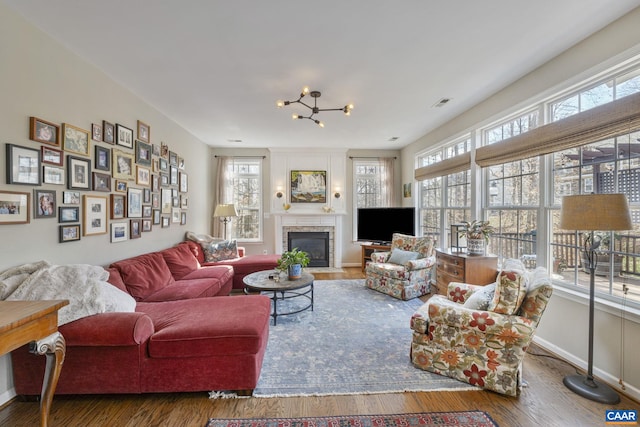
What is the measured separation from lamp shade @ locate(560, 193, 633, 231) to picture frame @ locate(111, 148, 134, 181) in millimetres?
4193

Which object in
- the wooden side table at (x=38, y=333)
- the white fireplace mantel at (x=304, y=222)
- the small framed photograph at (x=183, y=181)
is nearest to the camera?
the wooden side table at (x=38, y=333)

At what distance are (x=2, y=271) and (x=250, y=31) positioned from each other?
2.51 m

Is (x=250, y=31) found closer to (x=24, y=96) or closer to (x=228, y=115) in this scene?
(x=24, y=96)

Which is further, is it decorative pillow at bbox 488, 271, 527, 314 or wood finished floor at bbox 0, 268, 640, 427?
decorative pillow at bbox 488, 271, 527, 314

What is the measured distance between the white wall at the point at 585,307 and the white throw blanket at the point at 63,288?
3785mm

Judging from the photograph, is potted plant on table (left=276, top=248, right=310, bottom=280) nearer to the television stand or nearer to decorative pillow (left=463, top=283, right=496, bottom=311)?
decorative pillow (left=463, top=283, right=496, bottom=311)

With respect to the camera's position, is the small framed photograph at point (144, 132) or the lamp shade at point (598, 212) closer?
the lamp shade at point (598, 212)

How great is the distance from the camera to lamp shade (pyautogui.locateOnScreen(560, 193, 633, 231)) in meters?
1.69

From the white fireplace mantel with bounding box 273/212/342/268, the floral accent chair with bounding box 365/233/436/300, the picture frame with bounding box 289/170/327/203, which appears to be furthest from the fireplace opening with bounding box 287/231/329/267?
the floral accent chair with bounding box 365/233/436/300

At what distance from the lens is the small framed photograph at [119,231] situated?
113 inches

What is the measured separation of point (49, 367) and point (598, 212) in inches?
138

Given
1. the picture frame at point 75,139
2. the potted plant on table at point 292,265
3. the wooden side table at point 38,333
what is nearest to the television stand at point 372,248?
the potted plant on table at point 292,265

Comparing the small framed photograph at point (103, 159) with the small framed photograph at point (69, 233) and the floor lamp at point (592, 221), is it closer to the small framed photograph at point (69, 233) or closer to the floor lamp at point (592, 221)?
the small framed photograph at point (69, 233)

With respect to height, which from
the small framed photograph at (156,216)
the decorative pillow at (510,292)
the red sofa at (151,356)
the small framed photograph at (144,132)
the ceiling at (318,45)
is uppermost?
the ceiling at (318,45)
